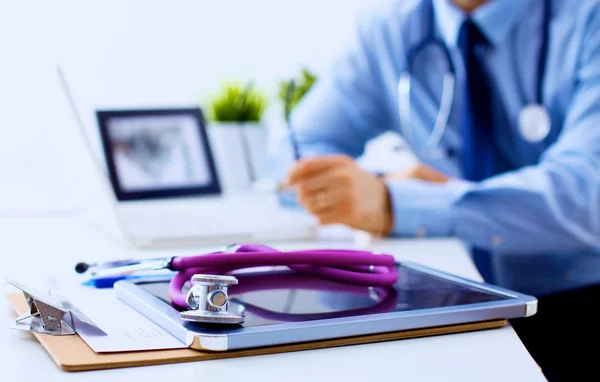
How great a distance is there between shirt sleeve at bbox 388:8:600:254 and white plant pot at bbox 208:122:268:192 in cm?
49

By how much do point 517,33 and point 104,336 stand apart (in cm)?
105

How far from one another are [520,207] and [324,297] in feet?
1.92

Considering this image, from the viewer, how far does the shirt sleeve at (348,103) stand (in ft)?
4.41

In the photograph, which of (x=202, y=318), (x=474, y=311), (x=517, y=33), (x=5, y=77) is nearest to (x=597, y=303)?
(x=517, y=33)

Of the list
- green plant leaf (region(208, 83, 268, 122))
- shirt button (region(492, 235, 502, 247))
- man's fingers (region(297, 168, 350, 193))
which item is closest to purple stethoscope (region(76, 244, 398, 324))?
man's fingers (region(297, 168, 350, 193))

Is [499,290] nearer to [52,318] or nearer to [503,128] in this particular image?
[52,318]

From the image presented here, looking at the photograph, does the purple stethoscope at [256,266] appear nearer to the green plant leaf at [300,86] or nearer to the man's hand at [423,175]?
the man's hand at [423,175]

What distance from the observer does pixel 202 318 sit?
35 centimetres

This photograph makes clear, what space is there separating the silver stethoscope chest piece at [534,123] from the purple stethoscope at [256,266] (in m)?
0.79

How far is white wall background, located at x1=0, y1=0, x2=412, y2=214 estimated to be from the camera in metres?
1.22

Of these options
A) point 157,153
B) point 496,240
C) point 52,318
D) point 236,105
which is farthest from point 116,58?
point 52,318

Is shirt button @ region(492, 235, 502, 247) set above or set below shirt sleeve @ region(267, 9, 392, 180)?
below

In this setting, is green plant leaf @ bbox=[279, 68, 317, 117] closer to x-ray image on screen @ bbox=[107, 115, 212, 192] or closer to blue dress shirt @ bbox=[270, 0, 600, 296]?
blue dress shirt @ bbox=[270, 0, 600, 296]

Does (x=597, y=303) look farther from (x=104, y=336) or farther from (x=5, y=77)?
(x=5, y=77)
